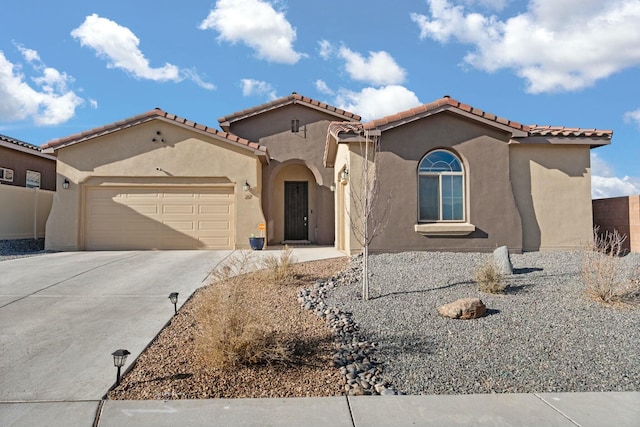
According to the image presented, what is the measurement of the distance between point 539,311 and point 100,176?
13816 mm

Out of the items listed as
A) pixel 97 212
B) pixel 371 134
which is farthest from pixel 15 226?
pixel 371 134

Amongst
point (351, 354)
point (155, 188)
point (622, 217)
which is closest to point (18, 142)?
point (155, 188)

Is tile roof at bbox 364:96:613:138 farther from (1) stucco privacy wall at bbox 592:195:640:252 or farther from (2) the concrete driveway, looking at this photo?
(2) the concrete driveway

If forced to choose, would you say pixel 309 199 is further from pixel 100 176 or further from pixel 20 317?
pixel 20 317

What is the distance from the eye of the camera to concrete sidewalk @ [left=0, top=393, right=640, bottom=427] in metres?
3.56

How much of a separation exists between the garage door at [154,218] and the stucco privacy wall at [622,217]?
457 inches

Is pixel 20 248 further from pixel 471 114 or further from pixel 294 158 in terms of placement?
pixel 471 114

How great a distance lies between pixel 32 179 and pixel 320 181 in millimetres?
14122

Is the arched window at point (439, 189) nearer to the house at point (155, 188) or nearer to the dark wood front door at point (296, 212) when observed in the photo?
the house at point (155, 188)

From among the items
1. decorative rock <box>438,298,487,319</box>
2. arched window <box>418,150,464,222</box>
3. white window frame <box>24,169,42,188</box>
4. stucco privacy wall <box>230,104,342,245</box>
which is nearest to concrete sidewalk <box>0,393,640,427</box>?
decorative rock <box>438,298,487,319</box>

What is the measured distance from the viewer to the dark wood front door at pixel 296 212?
686 inches

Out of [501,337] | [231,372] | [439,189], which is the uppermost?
[439,189]

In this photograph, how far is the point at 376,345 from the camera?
5066 millimetres

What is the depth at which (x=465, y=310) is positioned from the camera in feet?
19.1
